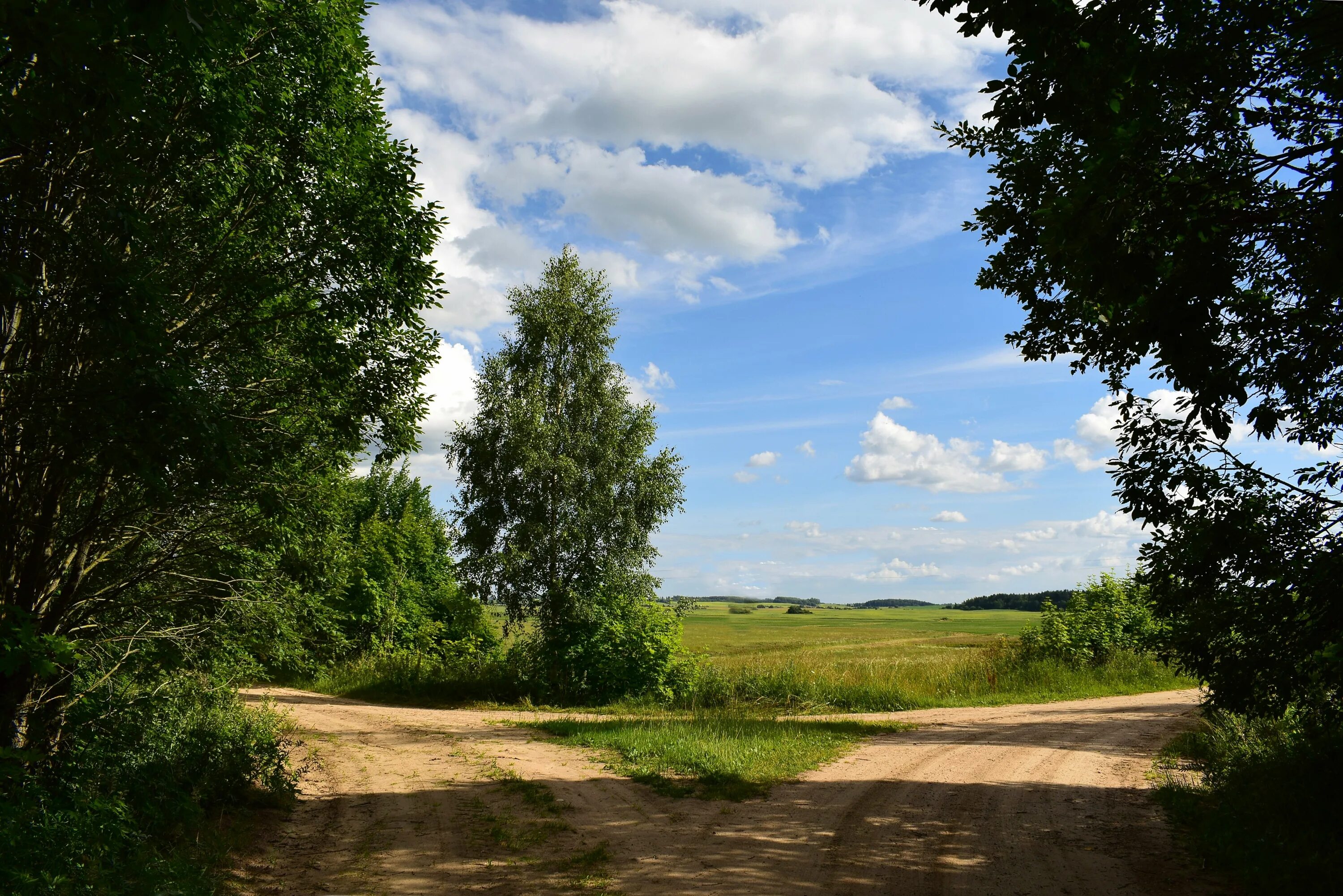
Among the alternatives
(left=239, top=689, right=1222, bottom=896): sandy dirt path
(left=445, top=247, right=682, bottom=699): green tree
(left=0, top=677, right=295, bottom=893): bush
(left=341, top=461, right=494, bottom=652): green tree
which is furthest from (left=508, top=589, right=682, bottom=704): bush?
(left=0, top=677, right=295, bottom=893): bush

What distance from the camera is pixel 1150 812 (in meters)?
9.57

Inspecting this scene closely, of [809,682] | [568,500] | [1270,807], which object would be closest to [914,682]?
[809,682]

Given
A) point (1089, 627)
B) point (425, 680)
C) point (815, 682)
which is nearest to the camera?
point (815, 682)

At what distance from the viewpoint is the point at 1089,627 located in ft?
86.2

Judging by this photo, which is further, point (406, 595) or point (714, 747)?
point (406, 595)

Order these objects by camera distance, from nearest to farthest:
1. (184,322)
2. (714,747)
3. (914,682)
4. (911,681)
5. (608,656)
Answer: (184,322) → (714,747) → (608,656) → (914,682) → (911,681)

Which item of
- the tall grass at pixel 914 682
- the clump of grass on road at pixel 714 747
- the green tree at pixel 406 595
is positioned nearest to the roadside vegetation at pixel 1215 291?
the clump of grass on road at pixel 714 747

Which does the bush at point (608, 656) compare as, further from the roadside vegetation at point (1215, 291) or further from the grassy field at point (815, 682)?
the roadside vegetation at point (1215, 291)

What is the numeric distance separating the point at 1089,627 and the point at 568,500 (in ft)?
58.7

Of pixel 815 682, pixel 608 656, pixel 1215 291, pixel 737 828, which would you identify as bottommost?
pixel 815 682

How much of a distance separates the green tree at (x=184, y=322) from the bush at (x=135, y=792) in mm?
732

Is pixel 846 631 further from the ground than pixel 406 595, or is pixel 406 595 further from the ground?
pixel 406 595

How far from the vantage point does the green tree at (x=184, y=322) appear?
263 inches

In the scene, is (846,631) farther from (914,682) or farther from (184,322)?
(184,322)
